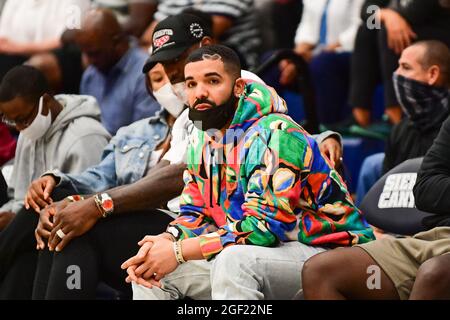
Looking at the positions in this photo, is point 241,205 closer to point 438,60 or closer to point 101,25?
point 438,60

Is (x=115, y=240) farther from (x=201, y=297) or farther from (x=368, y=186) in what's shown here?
(x=368, y=186)

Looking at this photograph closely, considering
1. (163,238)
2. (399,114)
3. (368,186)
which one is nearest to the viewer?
(163,238)

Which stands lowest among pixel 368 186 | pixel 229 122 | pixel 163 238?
pixel 368 186

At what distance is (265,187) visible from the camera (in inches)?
155

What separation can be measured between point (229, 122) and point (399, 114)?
224cm

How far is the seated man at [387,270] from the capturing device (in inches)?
145

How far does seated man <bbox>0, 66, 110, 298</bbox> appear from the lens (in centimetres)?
545

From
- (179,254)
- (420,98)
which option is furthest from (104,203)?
(420,98)

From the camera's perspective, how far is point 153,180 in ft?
15.5

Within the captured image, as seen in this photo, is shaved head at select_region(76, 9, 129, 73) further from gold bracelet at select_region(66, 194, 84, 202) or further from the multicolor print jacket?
the multicolor print jacket

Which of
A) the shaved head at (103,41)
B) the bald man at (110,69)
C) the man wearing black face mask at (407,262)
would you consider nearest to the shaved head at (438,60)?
the man wearing black face mask at (407,262)

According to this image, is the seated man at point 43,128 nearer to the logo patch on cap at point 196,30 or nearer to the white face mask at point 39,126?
the white face mask at point 39,126

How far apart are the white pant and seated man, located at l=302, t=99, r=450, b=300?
15 centimetres
